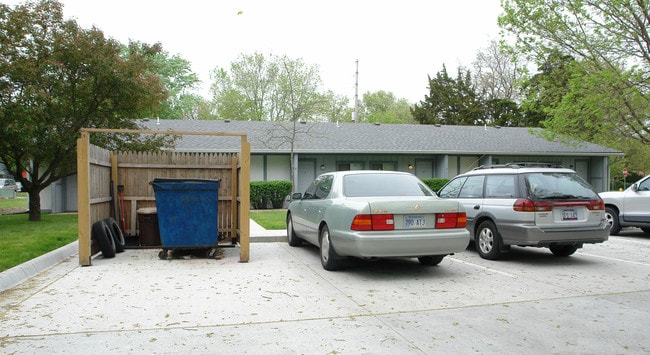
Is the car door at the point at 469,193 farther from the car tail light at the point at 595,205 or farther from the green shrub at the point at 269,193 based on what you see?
the green shrub at the point at 269,193

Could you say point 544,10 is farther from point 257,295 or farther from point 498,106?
point 498,106

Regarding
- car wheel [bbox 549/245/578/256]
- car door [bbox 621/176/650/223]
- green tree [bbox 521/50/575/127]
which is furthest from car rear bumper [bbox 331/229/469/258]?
green tree [bbox 521/50/575/127]

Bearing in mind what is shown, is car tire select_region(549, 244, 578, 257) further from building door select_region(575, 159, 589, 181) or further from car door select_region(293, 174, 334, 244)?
building door select_region(575, 159, 589, 181)

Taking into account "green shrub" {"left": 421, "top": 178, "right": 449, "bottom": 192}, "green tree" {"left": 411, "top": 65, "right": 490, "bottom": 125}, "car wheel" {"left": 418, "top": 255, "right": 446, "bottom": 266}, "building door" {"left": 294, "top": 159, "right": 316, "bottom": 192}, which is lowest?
"car wheel" {"left": 418, "top": 255, "right": 446, "bottom": 266}

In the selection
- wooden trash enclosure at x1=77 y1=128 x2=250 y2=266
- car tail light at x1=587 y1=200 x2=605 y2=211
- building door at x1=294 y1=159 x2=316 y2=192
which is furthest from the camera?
building door at x1=294 y1=159 x2=316 y2=192

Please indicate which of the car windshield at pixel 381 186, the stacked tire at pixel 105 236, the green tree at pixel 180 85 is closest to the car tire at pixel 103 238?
the stacked tire at pixel 105 236

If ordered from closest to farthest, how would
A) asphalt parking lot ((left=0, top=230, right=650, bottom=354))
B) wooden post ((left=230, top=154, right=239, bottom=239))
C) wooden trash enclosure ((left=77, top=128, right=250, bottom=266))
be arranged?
asphalt parking lot ((left=0, top=230, right=650, bottom=354)) < wooden trash enclosure ((left=77, top=128, right=250, bottom=266)) < wooden post ((left=230, top=154, right=239, bottom=239))

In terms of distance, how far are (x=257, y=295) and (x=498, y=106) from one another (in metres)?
42.9

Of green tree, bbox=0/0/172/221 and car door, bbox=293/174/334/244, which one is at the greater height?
green tree, bbox=0/0/172/221

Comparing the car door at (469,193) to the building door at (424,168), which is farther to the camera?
the building door at (424,168)

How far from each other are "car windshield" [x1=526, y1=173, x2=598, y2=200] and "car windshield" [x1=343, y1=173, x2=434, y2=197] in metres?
1.83

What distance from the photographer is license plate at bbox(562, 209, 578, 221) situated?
310 inches

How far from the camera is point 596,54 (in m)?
20.4

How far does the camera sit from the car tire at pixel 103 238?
824 centimetres
